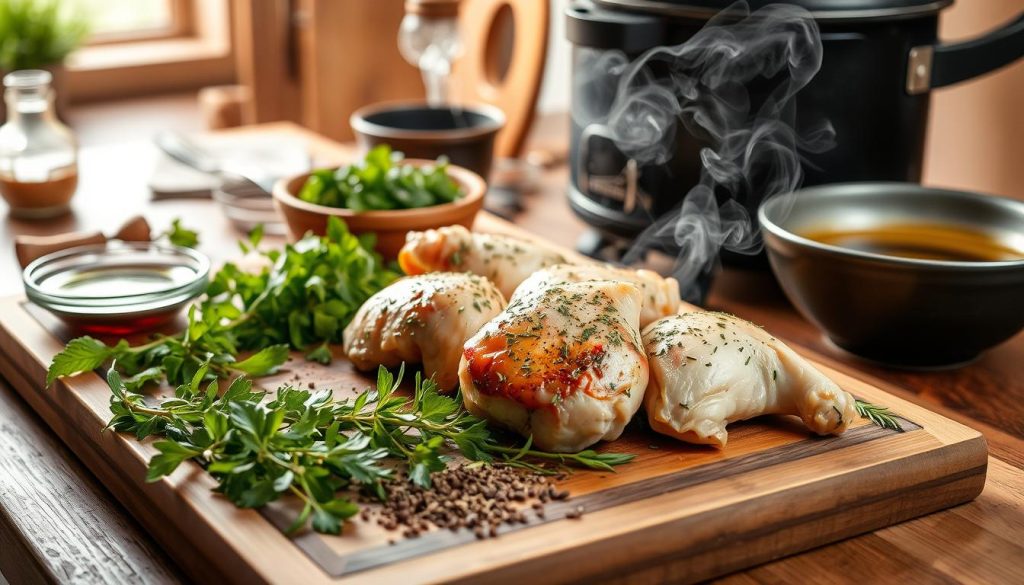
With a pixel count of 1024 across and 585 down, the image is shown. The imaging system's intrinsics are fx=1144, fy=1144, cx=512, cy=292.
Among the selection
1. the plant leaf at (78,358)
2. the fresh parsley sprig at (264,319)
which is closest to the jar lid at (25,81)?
the fresh parsley sprig at (264,319)

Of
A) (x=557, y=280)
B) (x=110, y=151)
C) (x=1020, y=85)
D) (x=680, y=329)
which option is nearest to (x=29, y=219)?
(x=110, y=151)

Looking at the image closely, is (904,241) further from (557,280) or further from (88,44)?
(88,44)

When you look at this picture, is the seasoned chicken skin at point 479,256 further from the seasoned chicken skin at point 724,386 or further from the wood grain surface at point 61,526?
the wood grain surface at point 61,526

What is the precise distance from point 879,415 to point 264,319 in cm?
72

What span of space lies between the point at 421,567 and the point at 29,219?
1370mm

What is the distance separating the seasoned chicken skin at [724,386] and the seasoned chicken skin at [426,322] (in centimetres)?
20

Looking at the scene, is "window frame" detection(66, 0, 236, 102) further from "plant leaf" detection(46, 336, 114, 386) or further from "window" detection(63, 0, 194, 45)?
"plant leaf" detection(46, 336, 114, 386)

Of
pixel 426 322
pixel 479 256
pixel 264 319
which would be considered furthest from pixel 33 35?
pixel 426 322

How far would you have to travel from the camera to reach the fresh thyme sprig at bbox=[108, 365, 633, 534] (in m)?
0.98

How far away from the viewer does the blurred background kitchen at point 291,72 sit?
1.92m

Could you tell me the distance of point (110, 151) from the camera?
7.79 ft

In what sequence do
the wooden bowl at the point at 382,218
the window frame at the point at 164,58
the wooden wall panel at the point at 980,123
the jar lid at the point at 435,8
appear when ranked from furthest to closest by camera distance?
the window frame at the point at 164,58 → the jar lid at the point at 435,8 → the wooden wall panel at the point at 980,123 → the wooden bowl at the point at 382,218

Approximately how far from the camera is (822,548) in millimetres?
1038

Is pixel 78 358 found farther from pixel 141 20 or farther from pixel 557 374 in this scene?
pixel 141 20
